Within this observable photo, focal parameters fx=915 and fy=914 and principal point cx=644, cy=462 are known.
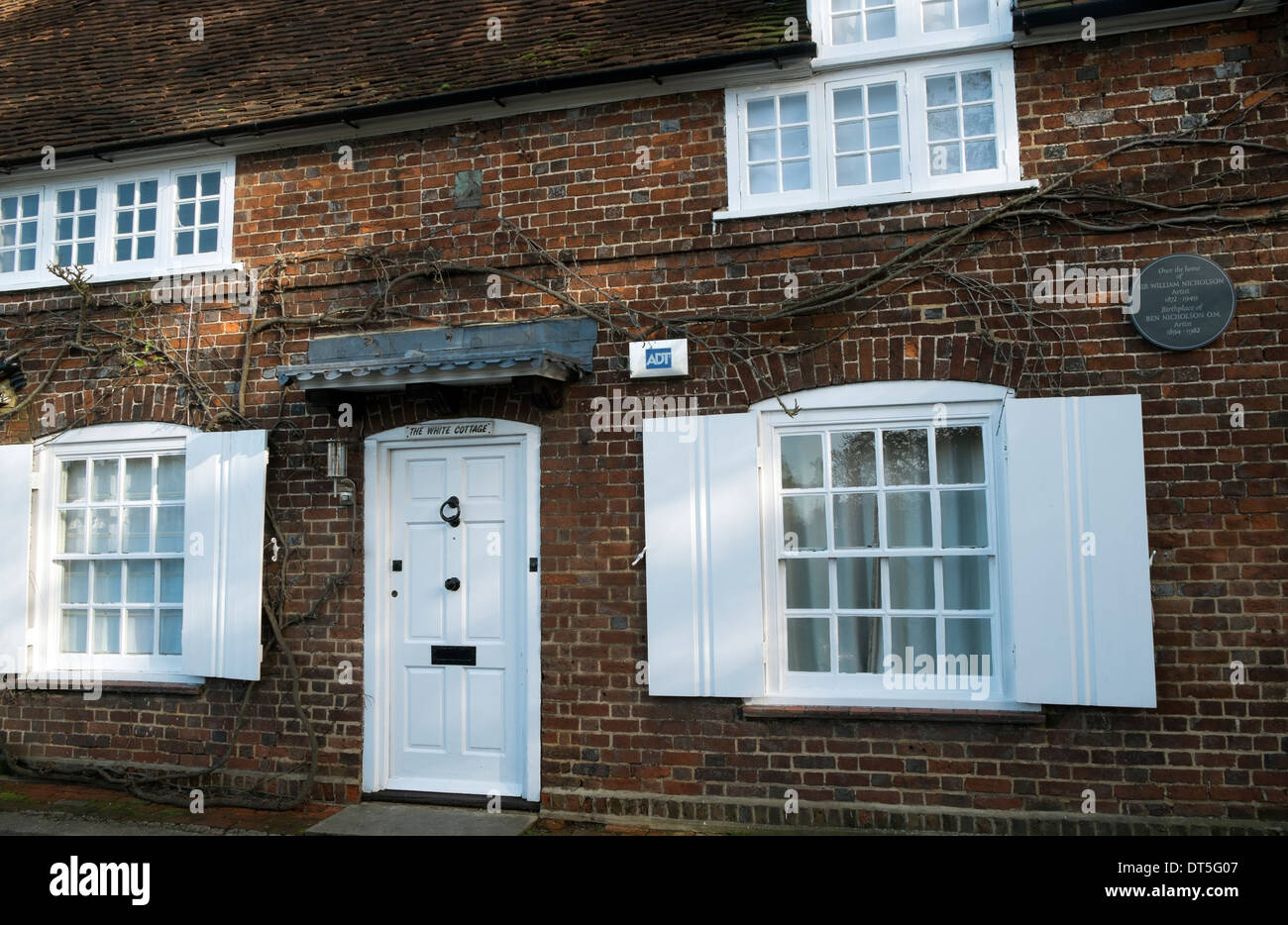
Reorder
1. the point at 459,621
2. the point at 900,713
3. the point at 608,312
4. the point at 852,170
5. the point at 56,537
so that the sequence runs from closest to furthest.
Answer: the point at 900,713 < the point at 852,170 < the point at 608,312 < the point at 459,621 < the point at 56,537

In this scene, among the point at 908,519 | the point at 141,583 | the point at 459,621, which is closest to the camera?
the point at 908,519

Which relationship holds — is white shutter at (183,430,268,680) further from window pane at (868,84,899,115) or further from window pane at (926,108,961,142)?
window pane at (926,108,961,142)

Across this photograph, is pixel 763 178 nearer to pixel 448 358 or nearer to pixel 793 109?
pixel 793 109

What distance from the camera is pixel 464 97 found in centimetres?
635

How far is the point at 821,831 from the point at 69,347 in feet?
21.8

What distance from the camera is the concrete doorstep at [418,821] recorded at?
5.71 m

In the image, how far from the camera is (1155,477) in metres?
5.28

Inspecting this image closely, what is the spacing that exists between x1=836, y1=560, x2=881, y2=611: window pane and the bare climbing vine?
1182 millimetres

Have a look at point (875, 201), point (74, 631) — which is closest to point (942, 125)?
point (875, 201)

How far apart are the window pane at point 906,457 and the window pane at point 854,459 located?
0.27ft

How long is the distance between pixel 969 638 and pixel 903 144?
10.2 feet

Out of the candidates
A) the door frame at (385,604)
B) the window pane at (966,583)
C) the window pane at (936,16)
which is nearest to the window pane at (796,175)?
the window pane at (936,16)

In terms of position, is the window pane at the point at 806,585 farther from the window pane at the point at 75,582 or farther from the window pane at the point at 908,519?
the window pane at the point at 75,582

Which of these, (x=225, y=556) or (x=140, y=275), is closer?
(x=225, y=556)
